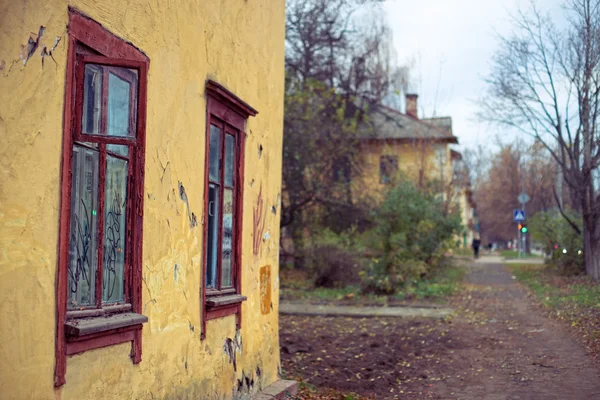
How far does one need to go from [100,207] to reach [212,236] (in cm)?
224

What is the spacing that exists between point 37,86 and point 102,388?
5.89ft

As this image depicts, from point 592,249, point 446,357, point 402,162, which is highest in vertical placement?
point 402,162

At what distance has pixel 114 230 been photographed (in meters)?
4.65

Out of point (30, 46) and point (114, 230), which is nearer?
point (30, 46)

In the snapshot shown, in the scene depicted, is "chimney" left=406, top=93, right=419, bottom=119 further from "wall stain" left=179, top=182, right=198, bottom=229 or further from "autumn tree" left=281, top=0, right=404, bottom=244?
"wall stain" left=179, top=182, right=198, bottom=229

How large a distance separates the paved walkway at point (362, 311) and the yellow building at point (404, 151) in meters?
8.76

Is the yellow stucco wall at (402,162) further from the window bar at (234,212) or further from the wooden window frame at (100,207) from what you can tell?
the wooden window frame at (100,207)

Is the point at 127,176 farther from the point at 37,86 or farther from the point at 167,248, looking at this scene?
the point at 37,86

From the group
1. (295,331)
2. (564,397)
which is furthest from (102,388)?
(295,331)

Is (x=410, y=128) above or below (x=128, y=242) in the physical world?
above

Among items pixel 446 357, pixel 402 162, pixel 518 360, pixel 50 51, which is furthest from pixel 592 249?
pixel 50 51

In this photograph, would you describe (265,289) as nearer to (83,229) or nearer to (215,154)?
(215,154)

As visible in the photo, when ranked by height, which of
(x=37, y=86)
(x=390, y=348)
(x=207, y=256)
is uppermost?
(x=37, y=86)

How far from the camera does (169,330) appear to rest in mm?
5371
